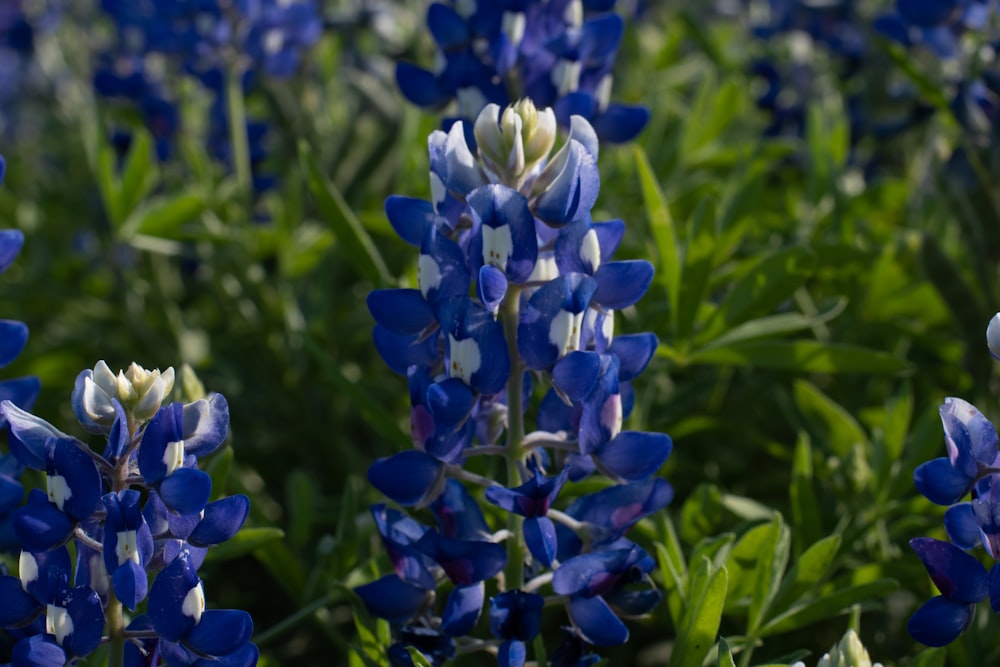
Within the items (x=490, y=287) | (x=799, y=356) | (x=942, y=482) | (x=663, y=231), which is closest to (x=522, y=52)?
(x=663, y=231)

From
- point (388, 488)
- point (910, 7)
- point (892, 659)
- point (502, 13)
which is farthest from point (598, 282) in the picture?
point (910, 7)

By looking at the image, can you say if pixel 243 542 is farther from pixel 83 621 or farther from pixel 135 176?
pixel 135 176

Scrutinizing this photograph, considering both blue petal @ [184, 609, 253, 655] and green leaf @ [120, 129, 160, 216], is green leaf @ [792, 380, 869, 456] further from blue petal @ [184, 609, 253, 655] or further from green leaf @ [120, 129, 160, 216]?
green leaf @ [120, 129, 160, 216]

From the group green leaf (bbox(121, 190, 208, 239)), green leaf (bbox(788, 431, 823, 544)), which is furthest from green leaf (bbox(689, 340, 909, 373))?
green leaf (bbox(121, 190, 208, 239))

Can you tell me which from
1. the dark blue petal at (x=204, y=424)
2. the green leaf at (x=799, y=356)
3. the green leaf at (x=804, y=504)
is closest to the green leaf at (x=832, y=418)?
the green leaf at (x=799, y=356)

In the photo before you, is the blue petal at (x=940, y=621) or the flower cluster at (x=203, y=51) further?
the flower cluster at (x=203, y=51)

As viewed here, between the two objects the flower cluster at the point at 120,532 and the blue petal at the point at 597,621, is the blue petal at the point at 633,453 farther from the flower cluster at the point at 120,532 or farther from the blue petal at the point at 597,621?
the flower cluster at the point at 120,532

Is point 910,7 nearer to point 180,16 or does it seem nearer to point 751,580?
point 751,580

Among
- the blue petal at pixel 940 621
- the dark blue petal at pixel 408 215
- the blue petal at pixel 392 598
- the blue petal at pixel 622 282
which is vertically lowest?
the blue petal at pixel 392 598
